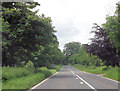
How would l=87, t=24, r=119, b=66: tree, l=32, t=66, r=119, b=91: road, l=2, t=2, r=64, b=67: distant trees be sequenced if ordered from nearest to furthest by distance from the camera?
l=32, t=66, r=119, b=91: road, l=2, t=2, r=64, b=67: distant trees, l=87, t=24, r=119, b=66: tree

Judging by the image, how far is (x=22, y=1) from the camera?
22750mm

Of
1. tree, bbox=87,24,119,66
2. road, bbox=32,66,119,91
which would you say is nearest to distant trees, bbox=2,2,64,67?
road, bbox=32,66,119,91

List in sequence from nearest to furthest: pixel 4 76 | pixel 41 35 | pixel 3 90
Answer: pixel 3 90
pixel 4 76
pixel 41 35

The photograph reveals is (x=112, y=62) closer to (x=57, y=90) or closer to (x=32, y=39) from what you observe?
(x=32, y=39)

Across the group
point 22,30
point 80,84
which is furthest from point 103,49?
point 80,84

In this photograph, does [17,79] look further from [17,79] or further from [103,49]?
[103,49]

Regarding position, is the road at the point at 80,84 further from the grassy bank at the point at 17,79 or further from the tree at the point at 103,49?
the tree at the point at 103,49

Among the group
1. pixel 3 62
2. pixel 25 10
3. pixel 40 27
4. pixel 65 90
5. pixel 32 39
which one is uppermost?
pixel 25 10

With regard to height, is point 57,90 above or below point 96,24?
below

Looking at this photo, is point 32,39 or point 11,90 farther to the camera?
point 32,39

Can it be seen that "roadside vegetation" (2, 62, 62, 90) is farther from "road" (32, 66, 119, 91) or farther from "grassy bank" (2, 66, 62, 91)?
"road" (32, 66, 119, 91)

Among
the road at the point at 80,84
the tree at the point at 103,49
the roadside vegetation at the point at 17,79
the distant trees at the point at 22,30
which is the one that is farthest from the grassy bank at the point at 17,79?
the tree at the point at 103,49

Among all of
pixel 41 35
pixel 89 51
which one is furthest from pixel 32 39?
pixel 89 51

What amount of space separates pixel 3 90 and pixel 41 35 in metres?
15.3
